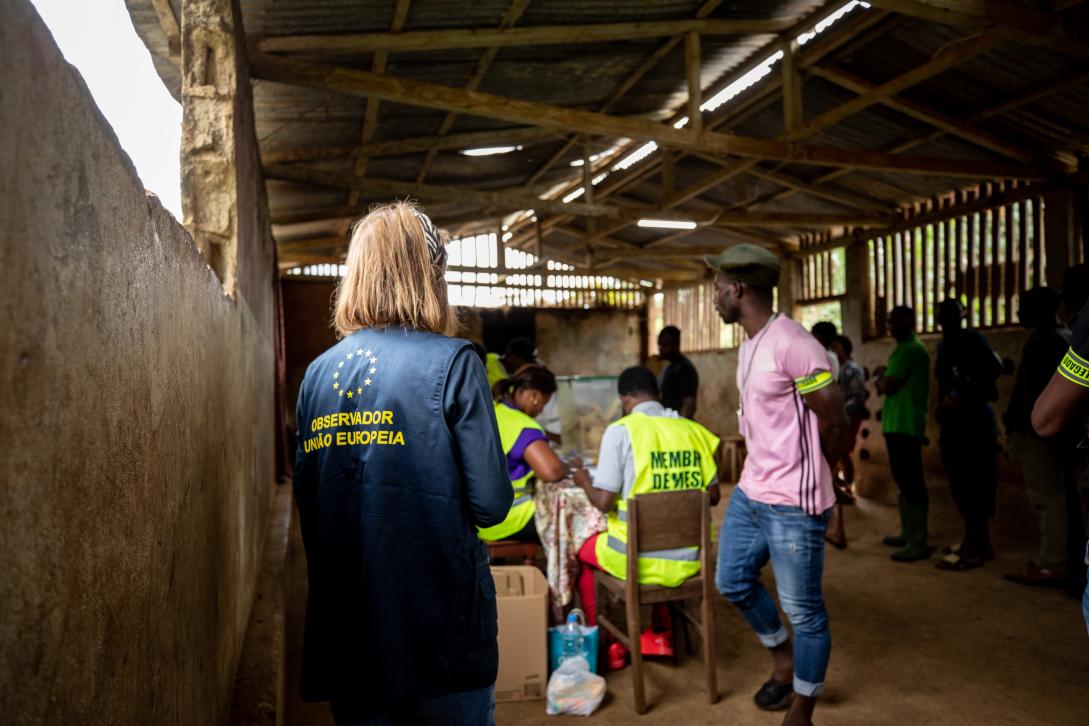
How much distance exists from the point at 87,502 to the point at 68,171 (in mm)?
327

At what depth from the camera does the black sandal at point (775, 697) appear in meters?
3.31

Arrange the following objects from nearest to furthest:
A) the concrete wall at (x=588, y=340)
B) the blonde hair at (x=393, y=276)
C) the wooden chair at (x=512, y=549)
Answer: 1. the blonde hair at (x=393, y=276)
2. the wooden chair at (x=512, y=549)
3. the concrete wall at (x=588, y=340)

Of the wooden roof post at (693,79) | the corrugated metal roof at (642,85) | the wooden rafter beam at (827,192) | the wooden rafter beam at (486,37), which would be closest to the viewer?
the wooden rafter beam at (486,37)

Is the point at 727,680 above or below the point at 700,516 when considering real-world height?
below

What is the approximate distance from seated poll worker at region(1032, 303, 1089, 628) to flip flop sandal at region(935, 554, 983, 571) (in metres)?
4.15

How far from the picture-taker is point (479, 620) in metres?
1.54

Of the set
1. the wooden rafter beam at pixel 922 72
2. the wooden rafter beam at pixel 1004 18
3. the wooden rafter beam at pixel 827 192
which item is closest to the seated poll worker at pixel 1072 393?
the wooden rafter beam at pixel 1004 18

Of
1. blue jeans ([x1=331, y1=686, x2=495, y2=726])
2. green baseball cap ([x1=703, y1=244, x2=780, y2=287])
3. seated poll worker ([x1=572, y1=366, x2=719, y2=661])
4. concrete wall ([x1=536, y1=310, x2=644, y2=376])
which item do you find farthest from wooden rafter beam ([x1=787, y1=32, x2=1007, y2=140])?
concrete wall ([x1=536, y1=310, x2=644, y2=376])

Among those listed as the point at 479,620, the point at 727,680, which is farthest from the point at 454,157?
the point at 479,620

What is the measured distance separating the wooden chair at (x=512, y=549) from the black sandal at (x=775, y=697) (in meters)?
1.50

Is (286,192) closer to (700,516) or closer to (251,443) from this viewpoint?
(251,443)

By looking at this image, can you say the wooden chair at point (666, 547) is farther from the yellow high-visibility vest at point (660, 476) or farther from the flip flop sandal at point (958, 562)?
the flip flop sandal at point (958, 562)

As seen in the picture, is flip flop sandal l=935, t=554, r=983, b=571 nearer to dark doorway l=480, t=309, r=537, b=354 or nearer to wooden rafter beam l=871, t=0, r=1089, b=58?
wooden rafter beam l=871, t=0, r=1089, b=58

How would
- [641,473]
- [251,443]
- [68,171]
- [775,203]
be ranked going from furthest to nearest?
[775,203] → [641,473] → [251,443] → [68,171]
